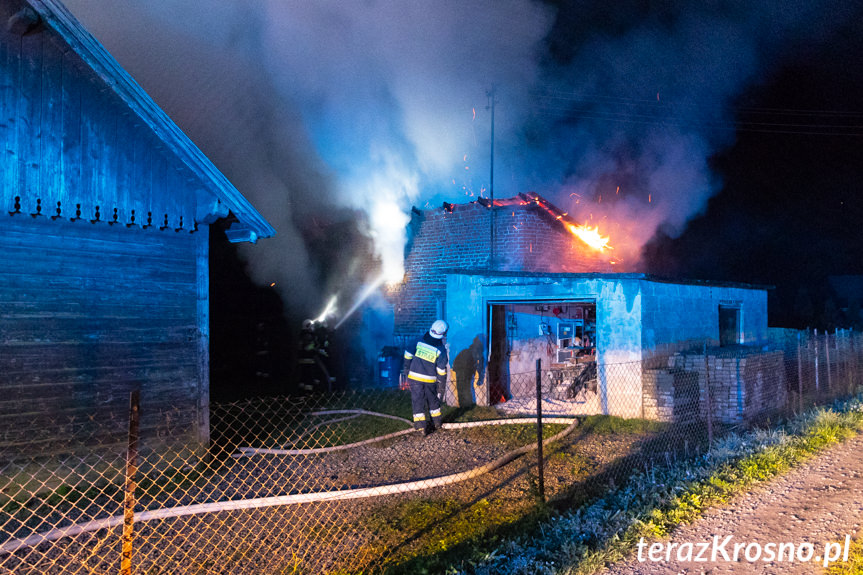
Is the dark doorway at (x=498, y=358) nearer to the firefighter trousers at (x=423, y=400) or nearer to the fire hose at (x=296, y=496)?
the fire hose at (x=296, y=496)

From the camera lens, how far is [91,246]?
6.58 m

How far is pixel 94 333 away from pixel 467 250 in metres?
9.61

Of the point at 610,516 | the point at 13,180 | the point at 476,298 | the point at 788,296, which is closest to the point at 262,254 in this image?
the point at 476,298

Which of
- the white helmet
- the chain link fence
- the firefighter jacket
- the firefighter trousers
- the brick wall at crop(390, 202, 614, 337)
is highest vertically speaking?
the brick wall at crop(390, 202, 614, 337)

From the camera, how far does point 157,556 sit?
15.3 ft

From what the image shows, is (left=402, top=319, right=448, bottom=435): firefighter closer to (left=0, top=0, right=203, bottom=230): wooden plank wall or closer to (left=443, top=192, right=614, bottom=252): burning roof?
(left=0, top=0, right=203, bottom=230): wooden plank wall

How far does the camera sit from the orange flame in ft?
49.6

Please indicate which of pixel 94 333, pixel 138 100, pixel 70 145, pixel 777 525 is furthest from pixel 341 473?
pixel 138 100

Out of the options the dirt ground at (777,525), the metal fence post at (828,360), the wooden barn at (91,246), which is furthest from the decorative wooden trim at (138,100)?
the metal fence post at (828,360)

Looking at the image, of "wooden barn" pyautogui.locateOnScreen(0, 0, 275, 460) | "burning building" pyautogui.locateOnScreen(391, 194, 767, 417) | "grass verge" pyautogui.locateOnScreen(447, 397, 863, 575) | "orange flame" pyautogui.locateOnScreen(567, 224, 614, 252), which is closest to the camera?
"grass verge" pyautogui.locateOnScreen(447, 397, 863, 575)

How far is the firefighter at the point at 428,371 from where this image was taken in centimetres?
863

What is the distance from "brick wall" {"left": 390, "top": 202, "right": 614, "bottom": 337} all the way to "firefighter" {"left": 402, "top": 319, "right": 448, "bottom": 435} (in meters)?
5.05

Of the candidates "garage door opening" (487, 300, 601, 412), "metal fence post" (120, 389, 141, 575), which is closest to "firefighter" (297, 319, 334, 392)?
"garage door opening" (487, 300, 601, 412)

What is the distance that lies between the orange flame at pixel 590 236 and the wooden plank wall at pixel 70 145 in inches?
438
